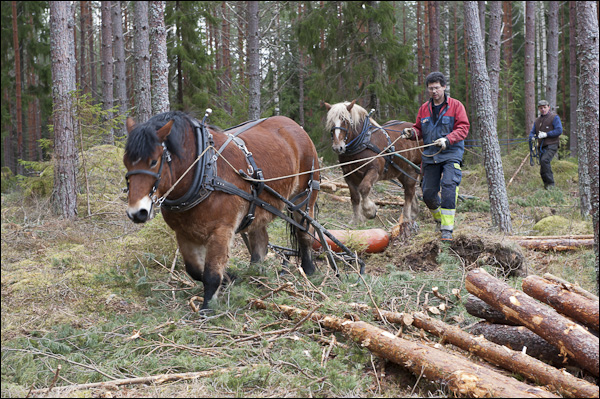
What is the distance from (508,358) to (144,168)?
2873 mm

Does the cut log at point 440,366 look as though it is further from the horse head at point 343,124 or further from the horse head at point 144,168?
the horse head at point 343,124

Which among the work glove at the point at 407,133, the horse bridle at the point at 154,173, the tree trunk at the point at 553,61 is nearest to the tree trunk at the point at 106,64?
the work glove at the point at 407,133

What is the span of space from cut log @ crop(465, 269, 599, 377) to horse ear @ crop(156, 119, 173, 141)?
8.54ft

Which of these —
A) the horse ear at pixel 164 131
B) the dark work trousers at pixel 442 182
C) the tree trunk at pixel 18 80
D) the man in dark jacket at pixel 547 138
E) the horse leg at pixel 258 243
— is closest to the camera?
the horse ear at pixel 164 131

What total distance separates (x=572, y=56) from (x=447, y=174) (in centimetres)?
1674

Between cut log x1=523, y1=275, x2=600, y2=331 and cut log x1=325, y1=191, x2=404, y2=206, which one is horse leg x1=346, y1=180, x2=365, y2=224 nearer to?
cut log x1=325, y1=191, x2=404, y2=206

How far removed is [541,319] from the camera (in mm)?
3316

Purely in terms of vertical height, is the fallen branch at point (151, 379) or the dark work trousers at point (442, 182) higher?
the dark work trousers at point (442, 182)

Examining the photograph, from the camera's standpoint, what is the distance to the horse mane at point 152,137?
390 cm

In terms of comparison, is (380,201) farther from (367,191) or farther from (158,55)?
(158,55)

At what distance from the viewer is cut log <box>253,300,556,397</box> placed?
2.84 meters

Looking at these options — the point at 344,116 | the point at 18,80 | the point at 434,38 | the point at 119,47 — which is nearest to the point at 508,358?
the point at 344,116

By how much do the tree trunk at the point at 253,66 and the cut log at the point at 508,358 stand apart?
9.27m

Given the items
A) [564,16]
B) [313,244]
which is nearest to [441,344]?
[313,244]
